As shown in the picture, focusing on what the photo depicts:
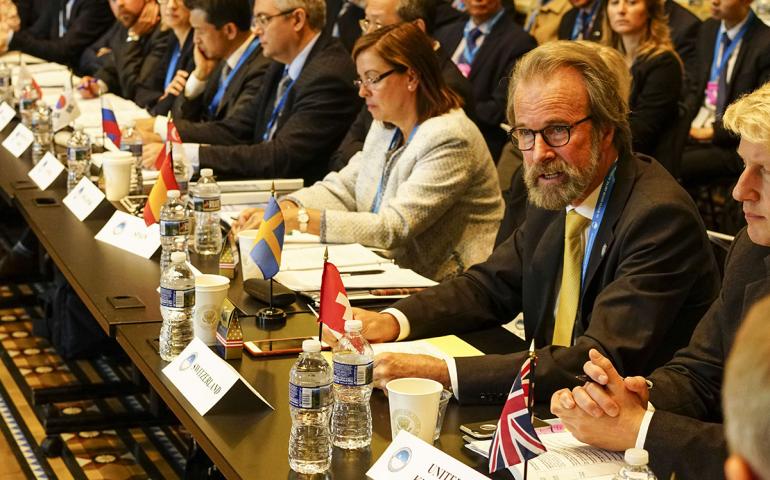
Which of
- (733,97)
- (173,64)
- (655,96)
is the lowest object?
(173,64)

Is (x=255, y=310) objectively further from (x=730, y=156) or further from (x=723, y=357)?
(x=730, y=156)

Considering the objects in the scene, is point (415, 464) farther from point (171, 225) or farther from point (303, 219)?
point (303, 219)

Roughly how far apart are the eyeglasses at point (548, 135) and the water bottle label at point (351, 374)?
87 centimetres

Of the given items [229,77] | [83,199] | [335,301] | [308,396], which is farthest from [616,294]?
[229,77]

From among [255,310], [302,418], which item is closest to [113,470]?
[255,310]

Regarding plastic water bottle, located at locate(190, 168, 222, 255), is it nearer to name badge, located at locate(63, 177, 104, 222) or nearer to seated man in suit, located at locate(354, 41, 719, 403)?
name badge, located at locate(63, 177, 104, 222)

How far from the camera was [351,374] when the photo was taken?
1.93 m

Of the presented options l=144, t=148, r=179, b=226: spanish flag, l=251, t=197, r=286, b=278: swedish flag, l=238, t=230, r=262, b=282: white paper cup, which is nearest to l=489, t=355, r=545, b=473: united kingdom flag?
l=251, t=197, r=286, b=278: swedish flag

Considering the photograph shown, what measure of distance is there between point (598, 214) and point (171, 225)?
1.19 m

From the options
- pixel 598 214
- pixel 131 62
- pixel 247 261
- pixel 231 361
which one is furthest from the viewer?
pixel 131 62

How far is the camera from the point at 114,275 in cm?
300

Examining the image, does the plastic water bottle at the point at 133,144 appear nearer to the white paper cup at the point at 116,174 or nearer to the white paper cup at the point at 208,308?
the white paper cup at the point at 116,174

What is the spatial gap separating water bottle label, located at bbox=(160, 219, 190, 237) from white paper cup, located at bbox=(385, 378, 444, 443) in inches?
52.0

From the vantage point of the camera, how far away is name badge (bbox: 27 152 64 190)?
4047 millimetres
